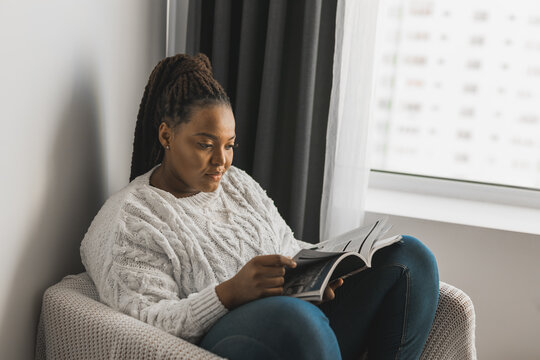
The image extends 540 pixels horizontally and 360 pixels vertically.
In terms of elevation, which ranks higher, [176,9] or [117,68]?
[176,9]

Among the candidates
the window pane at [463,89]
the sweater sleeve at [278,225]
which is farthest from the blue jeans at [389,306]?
the window pane at [463,89]

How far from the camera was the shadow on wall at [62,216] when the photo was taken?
121 cm

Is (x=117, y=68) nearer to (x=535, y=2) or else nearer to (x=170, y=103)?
(x=170, y=103)

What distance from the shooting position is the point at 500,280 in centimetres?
184

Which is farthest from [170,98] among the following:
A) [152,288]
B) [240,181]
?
[152,288]

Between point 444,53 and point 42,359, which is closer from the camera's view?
point 42,359

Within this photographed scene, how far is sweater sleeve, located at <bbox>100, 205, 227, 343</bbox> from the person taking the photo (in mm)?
1109

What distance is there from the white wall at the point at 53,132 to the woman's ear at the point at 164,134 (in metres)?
0.21

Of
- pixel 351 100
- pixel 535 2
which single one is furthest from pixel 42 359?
pixel 535 2

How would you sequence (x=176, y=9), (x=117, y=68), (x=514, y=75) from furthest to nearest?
(x=514, y=75) → (x=176, y=9) → (x=117, y=68)

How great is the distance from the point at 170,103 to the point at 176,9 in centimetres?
76

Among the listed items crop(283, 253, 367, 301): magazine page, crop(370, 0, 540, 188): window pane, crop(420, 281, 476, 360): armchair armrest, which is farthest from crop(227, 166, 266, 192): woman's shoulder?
crop(370, 0, 540, 188): window pane

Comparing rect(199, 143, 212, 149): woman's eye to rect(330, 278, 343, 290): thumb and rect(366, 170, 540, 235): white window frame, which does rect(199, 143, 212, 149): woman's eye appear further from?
rect(366, 170, 540, 235): white window frame

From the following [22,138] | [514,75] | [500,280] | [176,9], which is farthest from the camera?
[514,75]
